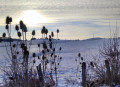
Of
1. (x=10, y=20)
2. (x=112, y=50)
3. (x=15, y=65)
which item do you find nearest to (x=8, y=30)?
(x=10, y=20)

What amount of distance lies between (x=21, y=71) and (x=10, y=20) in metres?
1.34

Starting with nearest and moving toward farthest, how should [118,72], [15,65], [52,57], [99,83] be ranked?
[15,65]
[52,57]
[99,83]
[118,72]

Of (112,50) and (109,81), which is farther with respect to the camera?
(112,50)

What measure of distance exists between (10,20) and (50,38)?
1.91 metres

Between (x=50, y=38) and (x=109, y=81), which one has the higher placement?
(x=50, y=38)

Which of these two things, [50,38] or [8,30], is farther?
[50,38]

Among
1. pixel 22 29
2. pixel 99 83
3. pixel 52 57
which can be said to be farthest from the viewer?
pixel 99 83

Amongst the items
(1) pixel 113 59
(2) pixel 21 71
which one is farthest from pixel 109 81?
(2) pixel 21 71

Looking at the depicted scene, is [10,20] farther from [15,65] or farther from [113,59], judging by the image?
[113,59]

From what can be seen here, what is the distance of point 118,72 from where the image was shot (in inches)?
392

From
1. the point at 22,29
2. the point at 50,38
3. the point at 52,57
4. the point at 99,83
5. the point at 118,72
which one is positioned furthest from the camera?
the point at 118,72

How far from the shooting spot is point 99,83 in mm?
9266

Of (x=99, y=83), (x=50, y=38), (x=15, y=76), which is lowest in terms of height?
(x=99, y=83)

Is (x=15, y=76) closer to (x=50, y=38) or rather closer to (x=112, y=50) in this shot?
(x=50, y=38)
